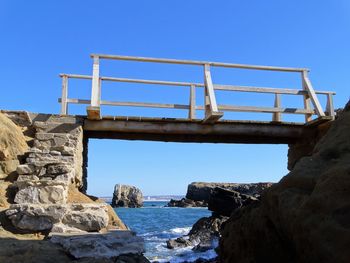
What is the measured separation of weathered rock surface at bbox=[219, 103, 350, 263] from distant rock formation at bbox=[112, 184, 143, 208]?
80116mm

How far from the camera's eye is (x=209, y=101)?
9234 millimetres

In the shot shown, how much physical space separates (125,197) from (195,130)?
76.1 m

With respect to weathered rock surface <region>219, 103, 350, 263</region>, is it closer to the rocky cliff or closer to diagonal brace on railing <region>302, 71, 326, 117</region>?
the rocky cliff

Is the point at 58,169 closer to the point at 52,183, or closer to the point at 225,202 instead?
the point at 52,183

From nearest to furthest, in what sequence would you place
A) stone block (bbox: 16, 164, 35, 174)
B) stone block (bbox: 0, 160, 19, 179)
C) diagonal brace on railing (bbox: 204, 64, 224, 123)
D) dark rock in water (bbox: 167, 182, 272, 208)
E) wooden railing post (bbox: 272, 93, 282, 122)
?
stone block (bbox: 16, 164, 35, 174)
stone block (bbox: 0, 160, 19, 179)
diagonal brace on railing (bbox: 204, 64, 224, 123)
wooden railing post (bbox: 272, 93, 282, 122)
dark rock in water (bbox: 167, 182, 272, 208)

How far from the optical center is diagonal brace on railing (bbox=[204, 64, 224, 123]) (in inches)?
350

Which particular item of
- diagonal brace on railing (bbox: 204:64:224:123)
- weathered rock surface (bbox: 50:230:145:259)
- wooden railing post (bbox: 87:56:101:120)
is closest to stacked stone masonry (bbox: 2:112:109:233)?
wooden railing post (bbox: 87:56:101:120)

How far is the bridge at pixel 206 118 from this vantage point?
29.8 feet

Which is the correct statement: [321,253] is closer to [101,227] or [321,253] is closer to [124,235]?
[124,235]

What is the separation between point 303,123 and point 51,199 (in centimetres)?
653

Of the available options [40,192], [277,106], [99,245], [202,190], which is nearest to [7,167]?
[40,192]

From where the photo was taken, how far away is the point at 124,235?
5672 mm

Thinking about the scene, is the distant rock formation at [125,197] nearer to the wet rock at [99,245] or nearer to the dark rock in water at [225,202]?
the dark rock in water at [225,202]

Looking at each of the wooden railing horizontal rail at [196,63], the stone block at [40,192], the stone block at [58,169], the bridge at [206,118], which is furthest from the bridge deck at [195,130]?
the stone block at [40,192]
